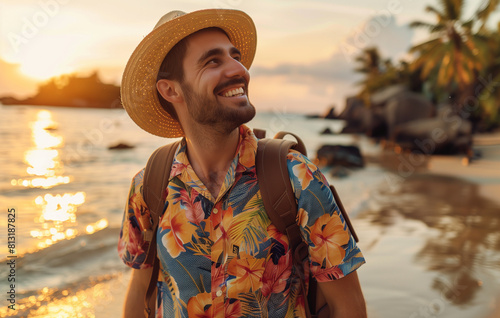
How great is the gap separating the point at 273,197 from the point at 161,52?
0.96 m

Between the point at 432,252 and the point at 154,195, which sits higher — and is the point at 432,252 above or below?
below

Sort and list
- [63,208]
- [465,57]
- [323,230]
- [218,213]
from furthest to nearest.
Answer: [465,57] → [63,208] → [218,213] → [323,230]

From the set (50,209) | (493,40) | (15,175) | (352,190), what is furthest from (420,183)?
(493,40)

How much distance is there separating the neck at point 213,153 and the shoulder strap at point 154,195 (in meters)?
0.16

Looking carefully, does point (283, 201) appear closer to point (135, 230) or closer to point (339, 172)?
point (135, 230)

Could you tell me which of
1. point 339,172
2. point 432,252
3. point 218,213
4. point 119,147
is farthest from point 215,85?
point 119,147

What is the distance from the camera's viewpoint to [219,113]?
1959 mm

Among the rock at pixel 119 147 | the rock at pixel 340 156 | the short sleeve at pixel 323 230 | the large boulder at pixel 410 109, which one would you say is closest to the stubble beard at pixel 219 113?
the short sleeve at pixel 323 230

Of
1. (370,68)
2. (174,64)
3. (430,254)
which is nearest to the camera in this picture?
(174,64)

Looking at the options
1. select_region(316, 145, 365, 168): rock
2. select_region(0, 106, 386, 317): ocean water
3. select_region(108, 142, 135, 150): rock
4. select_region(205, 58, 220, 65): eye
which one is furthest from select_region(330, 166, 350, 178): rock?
select_region(205, 58, 220, 65): eye

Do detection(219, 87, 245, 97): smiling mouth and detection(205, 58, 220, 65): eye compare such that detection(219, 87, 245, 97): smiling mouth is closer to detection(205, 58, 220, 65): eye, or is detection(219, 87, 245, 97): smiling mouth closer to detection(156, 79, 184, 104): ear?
detection(205, 58, 220, 65): eye

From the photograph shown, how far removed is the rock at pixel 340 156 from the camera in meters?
20.8

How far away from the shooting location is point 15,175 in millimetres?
18047

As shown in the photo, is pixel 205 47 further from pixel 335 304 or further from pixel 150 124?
pixel 335 304
